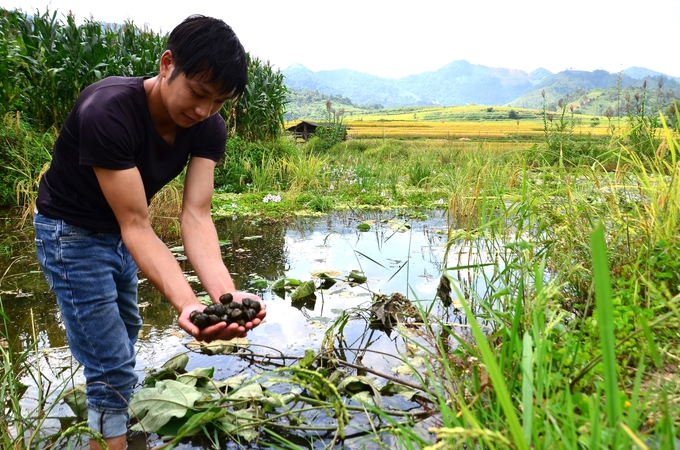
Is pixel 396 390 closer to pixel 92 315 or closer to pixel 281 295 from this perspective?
pixel 92 315

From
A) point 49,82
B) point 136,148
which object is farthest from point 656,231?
point 49,82

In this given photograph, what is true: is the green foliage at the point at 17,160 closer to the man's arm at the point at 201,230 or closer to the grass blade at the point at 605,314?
the man's arm at the point at 201,230

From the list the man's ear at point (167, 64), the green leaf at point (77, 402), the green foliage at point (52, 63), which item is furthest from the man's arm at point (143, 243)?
the green foliage at point (52, 63)

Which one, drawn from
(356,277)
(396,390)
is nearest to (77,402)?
(396,390)

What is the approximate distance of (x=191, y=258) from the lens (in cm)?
232

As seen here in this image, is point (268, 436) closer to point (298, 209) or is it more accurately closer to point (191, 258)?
point (191, 258)

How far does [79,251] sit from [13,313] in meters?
2.03

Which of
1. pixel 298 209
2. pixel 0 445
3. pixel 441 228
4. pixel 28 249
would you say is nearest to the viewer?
pixel 0 445

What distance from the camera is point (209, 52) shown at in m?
1.80

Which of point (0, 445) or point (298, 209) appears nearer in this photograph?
point (0, 445)

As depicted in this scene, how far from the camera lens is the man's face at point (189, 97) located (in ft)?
6.07

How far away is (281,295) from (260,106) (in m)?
7.48

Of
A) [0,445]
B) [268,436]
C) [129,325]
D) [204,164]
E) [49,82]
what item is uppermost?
[49,82]

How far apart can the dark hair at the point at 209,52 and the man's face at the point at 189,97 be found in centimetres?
2
